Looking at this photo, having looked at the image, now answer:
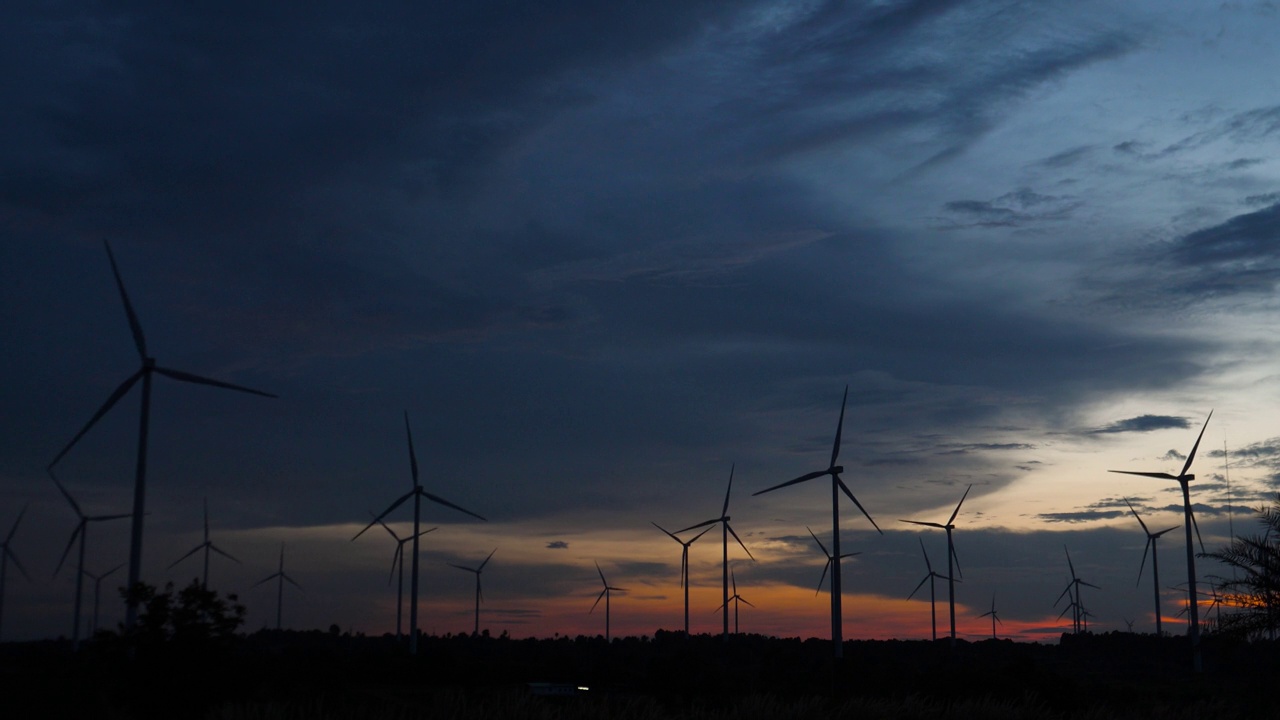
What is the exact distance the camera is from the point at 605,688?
3588 inches

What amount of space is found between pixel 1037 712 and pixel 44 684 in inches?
1845

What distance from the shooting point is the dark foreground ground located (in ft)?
114

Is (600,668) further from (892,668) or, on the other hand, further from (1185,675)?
(1185,675)

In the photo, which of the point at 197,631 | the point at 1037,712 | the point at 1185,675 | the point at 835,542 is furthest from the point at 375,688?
the point at 1185,675

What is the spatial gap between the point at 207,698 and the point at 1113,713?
35.3 meters

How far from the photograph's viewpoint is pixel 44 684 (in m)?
56.5

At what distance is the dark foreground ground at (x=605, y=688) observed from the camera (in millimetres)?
34750

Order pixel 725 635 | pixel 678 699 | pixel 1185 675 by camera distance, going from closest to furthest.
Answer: pixel 678 699 < pixel 1185 675 < pixel 725 635

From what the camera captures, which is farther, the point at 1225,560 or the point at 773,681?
the point at 773,681

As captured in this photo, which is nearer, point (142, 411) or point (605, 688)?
point (142, 411)

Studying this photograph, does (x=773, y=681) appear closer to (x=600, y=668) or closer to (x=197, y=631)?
(x=600, y=668)

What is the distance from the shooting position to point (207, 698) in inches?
1689

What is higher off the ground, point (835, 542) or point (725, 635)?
point (835, 542)

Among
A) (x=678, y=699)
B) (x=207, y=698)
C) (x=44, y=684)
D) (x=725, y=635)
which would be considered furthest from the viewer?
(x=725, y=635)
